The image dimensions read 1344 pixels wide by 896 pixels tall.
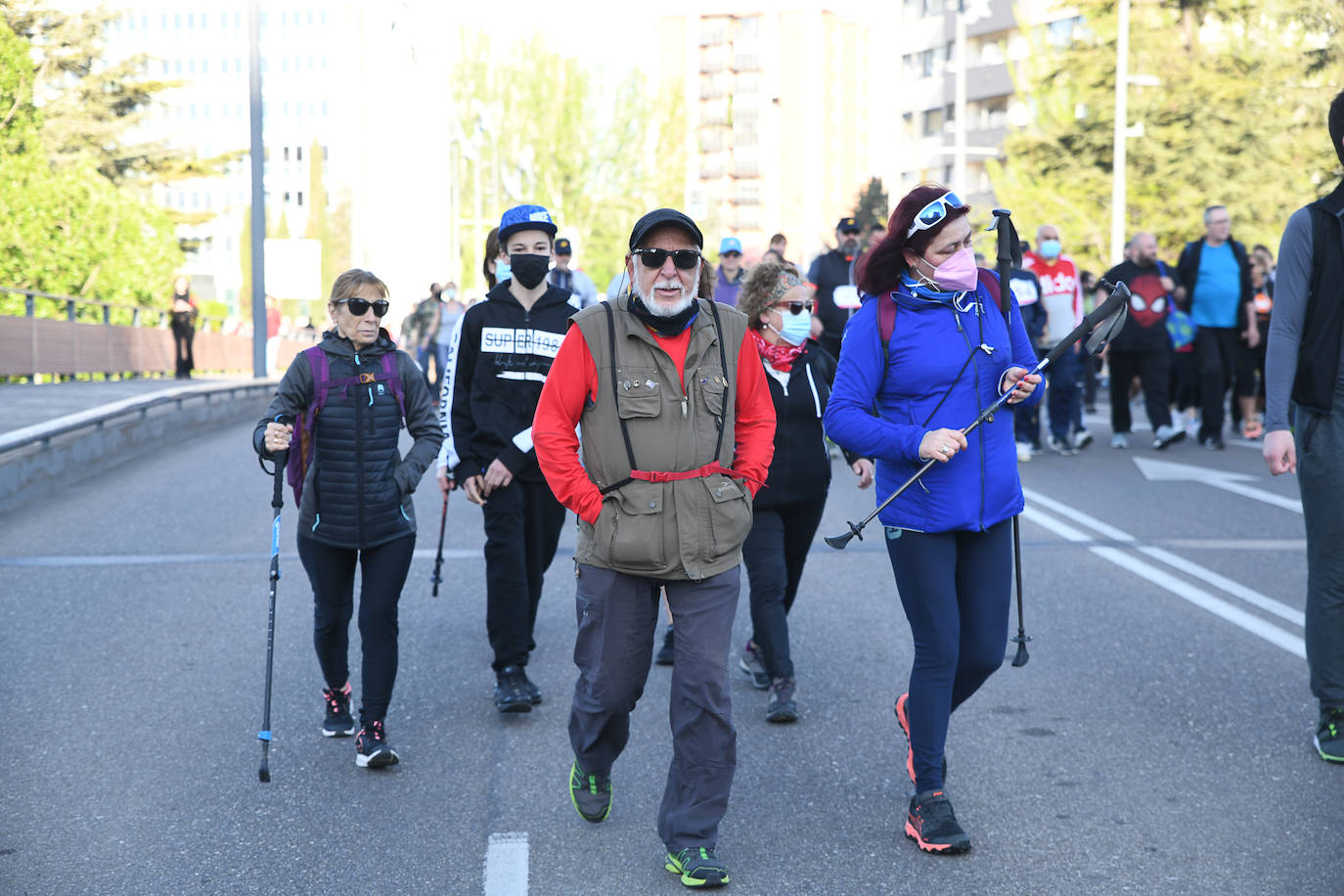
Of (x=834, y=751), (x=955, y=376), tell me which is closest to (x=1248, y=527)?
(x=834, y=751)

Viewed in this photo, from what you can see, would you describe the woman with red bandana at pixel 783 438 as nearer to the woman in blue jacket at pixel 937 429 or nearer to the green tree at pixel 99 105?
the woman in blue jacket at pixel 937 429

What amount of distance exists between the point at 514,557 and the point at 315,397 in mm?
1132

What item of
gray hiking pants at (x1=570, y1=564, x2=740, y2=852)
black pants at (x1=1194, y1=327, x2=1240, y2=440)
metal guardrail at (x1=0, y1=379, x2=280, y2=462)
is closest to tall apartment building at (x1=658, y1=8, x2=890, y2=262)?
metal guardrail at (x1=0, y1=379, x2=280, y2=462)

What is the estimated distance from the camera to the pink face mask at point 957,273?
4.57 m

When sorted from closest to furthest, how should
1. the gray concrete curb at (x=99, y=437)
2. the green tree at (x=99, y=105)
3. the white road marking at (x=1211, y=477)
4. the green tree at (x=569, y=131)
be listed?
1. the white road marking at (x=1211, y=477)
2. the gray concrete curb at (x=99, y=437)
3. the green tree at (x=99, y=105)
4. the green tree at (x=569, y=131)

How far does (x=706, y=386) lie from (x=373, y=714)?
185 cm

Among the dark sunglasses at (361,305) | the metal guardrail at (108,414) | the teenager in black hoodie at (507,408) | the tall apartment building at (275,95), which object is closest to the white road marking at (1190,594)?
the teenager in black hoodie at (507,408)

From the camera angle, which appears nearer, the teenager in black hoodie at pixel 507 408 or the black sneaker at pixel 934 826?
the black sneaker at pixel 934 826

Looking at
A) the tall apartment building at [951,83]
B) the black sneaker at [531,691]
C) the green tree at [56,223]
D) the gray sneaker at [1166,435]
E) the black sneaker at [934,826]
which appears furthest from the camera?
the tall apartment building at [951,83]

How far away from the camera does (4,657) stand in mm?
7043

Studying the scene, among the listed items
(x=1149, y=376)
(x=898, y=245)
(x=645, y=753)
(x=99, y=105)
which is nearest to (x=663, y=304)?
(x=898, y=245)

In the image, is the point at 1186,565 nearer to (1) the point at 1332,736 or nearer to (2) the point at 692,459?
(1) the point at 1332,736

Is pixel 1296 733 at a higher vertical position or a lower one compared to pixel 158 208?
lower

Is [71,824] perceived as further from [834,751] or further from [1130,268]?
[1130,268]
